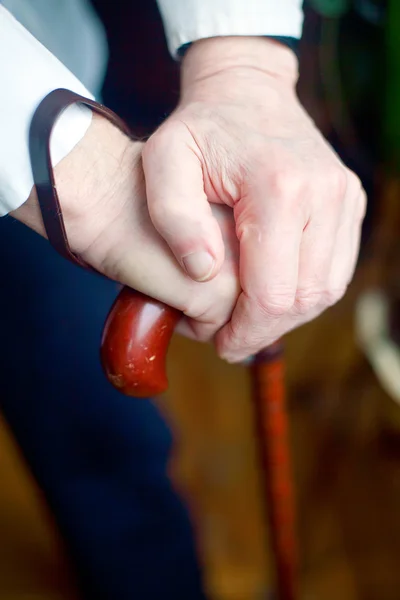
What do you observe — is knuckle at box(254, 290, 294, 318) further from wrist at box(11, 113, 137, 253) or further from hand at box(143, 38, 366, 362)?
wrist at box(11, 113, 137, 253)

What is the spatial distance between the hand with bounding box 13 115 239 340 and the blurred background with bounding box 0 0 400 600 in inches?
18.7

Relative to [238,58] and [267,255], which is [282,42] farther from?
[267,255]

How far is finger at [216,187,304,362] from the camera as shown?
37 centimetres

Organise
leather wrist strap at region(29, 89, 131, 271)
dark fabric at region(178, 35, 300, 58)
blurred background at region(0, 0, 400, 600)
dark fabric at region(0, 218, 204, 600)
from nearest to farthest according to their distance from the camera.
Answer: leather wrist strap at region(29, 89, 131, 271), dark fabric at region(178, 35, 300, 58), dark fabric at region(0, 218, 204, 600), blurred background at region(0, 0, 400, 600)

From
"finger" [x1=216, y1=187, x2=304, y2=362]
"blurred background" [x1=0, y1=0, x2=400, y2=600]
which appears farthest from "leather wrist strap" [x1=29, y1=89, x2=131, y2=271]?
"blurred background" [x1=0, y1=0, x2=400, y2=600]

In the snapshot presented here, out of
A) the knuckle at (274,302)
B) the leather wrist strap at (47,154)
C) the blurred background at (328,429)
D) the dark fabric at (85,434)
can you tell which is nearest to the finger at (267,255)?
the knuckle at (274,302)

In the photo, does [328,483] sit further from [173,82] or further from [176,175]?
[176,175]

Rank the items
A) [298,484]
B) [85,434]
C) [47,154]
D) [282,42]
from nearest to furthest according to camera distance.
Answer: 1. [47,154]
2. [282,42]
3. [85,434]
4. [298,484]

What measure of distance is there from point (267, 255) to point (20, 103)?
171 mm

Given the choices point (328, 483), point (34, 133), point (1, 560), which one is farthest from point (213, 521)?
point (34, 133)

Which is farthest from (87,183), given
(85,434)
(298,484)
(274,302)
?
(298,484)

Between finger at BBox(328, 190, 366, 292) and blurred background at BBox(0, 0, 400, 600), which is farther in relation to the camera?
blurred background at BBox(0, 0, 400, 600)

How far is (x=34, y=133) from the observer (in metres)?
0.35

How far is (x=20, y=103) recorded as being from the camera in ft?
1.16
